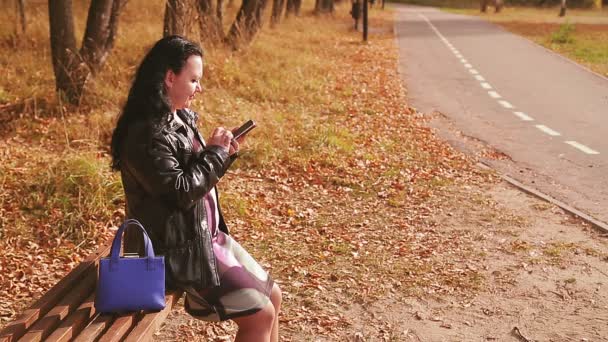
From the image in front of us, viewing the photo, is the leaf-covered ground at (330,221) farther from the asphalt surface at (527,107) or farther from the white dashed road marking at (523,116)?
the white dashed road marking at (523,116)

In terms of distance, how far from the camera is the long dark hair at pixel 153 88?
3.63 metres

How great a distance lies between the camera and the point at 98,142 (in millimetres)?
9180

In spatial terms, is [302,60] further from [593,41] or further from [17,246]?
[593,41]

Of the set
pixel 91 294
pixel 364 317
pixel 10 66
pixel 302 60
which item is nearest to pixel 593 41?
pixel 302 60

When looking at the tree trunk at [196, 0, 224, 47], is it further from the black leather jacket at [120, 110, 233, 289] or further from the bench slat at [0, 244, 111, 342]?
the black leather jacket at [120, 110, 233, 289]

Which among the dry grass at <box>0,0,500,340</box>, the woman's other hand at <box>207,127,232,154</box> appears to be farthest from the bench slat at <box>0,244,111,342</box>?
the dry grass at <box>0,0,500,340</box>

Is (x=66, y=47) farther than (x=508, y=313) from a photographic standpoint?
Yes

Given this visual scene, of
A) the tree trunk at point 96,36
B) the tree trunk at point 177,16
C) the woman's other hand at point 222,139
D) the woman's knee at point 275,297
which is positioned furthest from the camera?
the tree trunk at point 177,16

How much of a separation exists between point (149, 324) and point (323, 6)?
3956 cm

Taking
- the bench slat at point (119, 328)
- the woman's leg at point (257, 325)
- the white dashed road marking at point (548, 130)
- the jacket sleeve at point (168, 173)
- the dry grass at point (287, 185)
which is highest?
the jacket sleeve at point (168, 173)

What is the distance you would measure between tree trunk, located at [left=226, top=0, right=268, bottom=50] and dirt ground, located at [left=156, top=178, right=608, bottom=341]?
10404 mm

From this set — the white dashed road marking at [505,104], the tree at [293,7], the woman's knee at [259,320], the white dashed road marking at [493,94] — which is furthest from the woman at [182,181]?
the tree at [293,7]

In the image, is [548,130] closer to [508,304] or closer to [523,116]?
[523,116]

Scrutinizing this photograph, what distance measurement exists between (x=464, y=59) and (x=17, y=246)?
18402 millimetres
